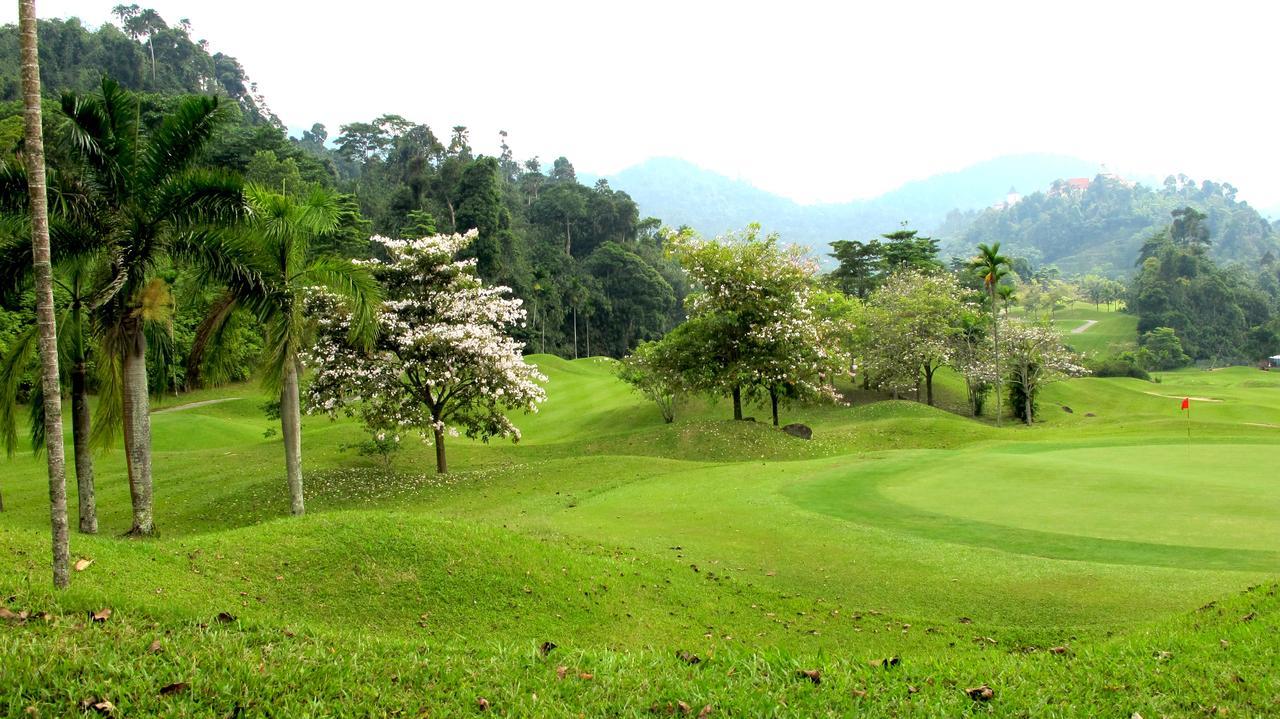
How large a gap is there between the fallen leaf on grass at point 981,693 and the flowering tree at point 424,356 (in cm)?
1651

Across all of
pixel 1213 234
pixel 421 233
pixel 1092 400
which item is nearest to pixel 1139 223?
pixel 1213 234

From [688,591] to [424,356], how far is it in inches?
516

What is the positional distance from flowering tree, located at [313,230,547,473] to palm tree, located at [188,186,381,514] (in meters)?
4.16

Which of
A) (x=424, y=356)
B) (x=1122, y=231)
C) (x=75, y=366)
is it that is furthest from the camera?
(x=1122, y=231)

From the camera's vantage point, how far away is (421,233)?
5825cm

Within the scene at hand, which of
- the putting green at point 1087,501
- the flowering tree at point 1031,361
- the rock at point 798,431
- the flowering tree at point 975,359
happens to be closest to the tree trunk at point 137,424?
the putting green at point 1087,501

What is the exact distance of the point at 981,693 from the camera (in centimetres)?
590

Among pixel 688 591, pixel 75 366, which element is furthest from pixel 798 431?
pixel 75 366

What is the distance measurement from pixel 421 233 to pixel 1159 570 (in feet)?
178

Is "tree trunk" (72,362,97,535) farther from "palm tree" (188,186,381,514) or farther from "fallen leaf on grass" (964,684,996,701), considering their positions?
"fallen leaf on grass" (964,684,996,701)

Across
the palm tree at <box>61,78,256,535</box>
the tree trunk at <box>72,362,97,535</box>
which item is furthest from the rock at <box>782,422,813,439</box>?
the tree trunk at <box>72,362,97,535</box>

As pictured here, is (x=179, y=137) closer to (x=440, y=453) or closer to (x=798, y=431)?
(x=440, y=453)

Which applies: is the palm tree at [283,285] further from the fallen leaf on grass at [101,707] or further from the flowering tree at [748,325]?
the flowering tree at [748,325]

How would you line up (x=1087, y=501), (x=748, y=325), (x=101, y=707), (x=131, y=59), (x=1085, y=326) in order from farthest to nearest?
1. (x=1085, y=326)
2. (x=131, y=59)
3. (x=748, y=325)
4. (x=1087, y=501)
5. (x=101, y=707)
